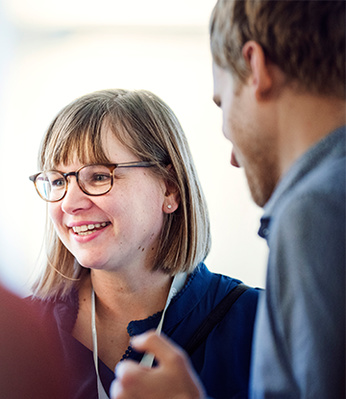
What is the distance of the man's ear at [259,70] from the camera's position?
2.69 ft

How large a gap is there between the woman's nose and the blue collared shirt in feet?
2.66

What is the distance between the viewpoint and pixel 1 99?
2482mm

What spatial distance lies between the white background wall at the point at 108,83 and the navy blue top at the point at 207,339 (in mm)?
779

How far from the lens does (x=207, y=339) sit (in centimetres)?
148

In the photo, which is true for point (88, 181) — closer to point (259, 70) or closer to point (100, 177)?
point (100, 177)

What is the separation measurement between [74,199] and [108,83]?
1.17m

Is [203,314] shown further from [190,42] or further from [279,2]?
[190,42]

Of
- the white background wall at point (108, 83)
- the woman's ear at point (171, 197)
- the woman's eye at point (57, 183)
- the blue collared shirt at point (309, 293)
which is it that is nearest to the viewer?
the blue collared shirt at point (309, 293)

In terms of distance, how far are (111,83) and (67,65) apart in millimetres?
258

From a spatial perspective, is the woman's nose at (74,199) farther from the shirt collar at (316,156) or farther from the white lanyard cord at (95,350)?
the shirt collar at (316,156)

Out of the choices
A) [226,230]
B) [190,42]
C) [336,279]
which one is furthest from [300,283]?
[190,42]

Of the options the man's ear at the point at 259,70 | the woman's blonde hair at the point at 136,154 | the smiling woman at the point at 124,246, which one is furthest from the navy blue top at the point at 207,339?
the man's ear at the point at 259,70

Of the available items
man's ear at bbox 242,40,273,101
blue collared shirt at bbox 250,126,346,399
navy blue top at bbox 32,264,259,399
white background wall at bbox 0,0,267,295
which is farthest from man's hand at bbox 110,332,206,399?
white background wall at bbox 0,0,267,295

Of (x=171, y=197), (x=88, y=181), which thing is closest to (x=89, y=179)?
(x=88, y=181)
